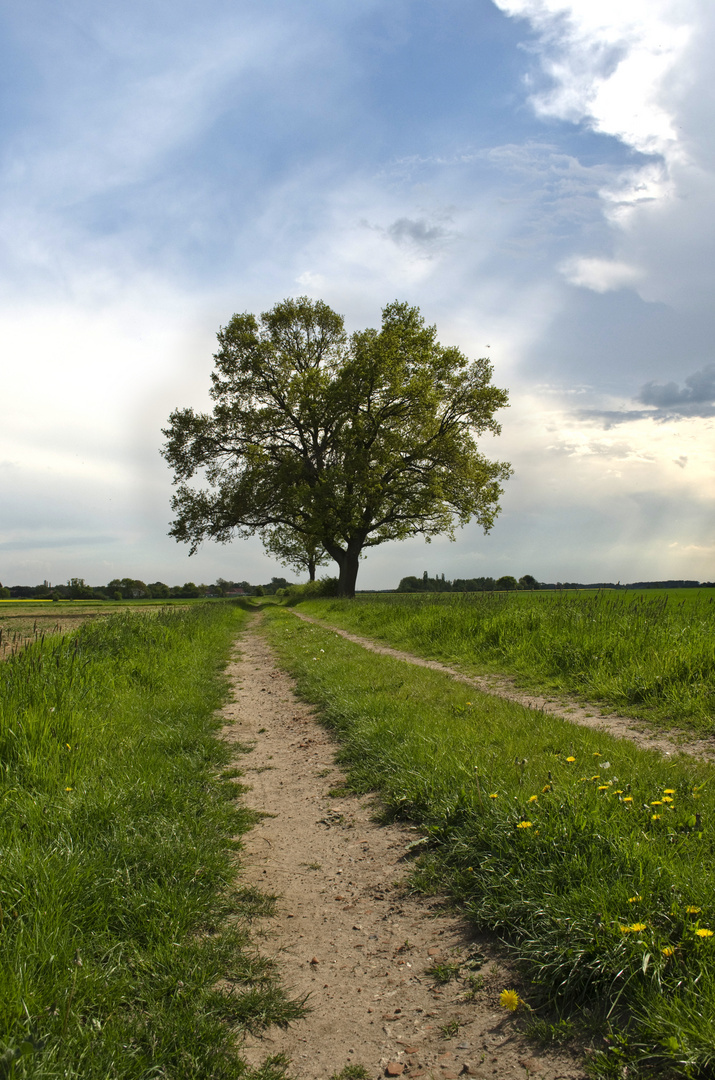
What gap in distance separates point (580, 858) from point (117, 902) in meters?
2.46

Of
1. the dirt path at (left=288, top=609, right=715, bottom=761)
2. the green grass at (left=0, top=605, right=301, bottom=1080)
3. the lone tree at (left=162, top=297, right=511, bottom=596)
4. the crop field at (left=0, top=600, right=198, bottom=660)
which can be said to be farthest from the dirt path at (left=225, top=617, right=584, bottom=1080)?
the lone tree at (left=162, top=297, right=511, bottom=596)

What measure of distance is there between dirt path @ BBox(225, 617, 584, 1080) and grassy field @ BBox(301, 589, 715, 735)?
401 cm

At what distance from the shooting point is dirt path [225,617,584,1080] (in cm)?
224

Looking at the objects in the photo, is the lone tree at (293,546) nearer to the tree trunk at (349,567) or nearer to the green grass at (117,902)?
the tree trunk at (349,567)

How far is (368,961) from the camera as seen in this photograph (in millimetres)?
2859

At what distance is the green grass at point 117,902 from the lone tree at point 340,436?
24.2 meters

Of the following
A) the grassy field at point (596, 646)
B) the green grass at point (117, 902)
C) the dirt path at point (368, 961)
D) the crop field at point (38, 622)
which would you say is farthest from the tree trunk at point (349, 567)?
Answer: the dirt path at point (368, 961)

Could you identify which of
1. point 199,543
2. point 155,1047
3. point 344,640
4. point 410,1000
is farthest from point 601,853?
point 199,543

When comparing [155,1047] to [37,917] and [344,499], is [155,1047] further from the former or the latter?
[344,499]

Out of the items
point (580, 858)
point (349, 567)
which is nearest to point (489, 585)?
point (349, 567)

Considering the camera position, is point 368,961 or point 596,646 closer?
point 368,961

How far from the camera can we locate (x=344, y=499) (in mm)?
29453

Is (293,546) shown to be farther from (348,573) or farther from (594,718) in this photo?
(594,718)

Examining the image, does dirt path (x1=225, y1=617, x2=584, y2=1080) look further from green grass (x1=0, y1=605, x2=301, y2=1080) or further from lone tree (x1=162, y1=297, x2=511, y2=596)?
lone tree (x1=162, y1=297, x2=511, y2=596)
